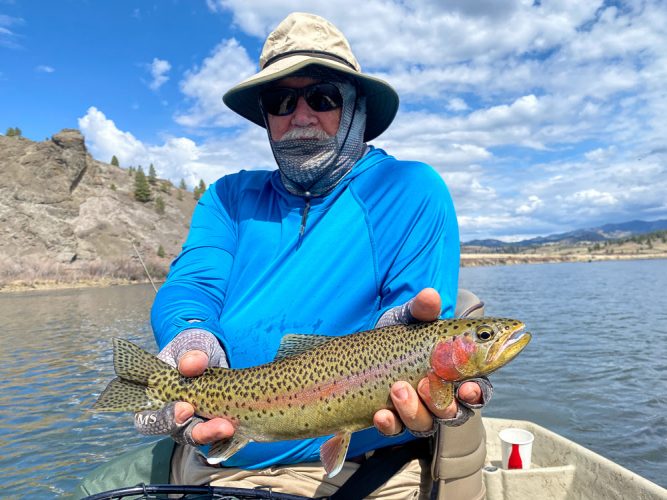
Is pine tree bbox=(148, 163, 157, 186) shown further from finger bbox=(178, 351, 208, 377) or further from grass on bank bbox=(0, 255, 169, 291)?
finger bbox=(178, 351, 208, 377)

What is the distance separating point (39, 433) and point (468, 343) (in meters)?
13.6

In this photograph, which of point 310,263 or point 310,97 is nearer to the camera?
point 310,263

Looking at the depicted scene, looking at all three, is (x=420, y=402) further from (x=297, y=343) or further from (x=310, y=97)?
(x=310, y=97)

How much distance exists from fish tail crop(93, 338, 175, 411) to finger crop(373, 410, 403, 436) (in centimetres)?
125

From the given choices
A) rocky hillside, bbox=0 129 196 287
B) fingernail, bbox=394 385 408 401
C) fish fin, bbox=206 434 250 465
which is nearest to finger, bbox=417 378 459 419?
fingernail, bbox=394 385 408 401

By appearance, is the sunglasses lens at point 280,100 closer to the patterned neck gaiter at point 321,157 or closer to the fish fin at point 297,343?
the patterned neck gaiter at point 321,157

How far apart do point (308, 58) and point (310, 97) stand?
0.32 m

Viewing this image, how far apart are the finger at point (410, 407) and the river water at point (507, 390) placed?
9556 mm

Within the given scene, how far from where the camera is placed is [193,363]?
2936mm

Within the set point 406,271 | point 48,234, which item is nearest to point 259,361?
point 406,271

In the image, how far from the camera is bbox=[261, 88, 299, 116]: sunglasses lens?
3783 mm

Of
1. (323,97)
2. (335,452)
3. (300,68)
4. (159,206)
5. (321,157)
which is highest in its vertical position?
(159,206)

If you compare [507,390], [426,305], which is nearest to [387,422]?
[426,305]

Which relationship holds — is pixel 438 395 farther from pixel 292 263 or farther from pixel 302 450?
pixel 292 263
